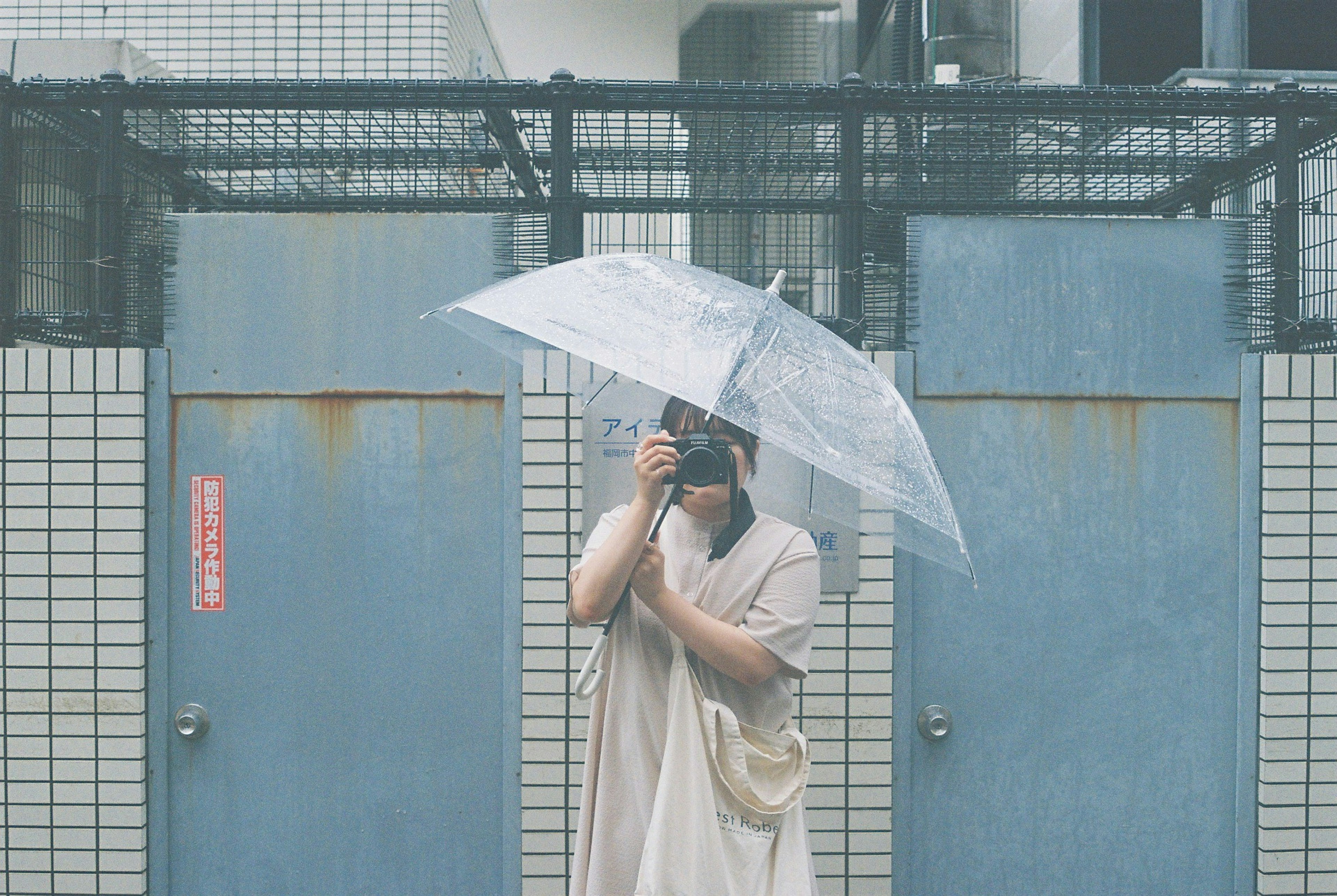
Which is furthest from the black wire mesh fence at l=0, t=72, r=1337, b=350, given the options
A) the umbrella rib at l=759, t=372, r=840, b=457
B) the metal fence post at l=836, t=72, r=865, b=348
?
the umbrella rib at l=759, t=372, r=840, b=457

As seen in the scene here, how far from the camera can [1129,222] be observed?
14.0 feet

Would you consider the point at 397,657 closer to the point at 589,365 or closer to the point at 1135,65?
the point at 589,365

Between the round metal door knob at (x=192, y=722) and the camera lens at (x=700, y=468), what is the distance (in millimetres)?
2746

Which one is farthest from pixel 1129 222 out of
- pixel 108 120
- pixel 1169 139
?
pixel 108 120

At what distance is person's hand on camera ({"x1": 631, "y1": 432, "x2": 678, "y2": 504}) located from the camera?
2391mm

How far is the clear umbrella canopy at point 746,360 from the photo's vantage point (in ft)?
Result: 7.77

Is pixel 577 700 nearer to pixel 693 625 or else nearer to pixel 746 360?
pixel 693 625

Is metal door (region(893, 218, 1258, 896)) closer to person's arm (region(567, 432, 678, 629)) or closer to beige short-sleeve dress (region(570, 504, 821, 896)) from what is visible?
beige short-sleeve dress (region(570, 504, 821, 896))

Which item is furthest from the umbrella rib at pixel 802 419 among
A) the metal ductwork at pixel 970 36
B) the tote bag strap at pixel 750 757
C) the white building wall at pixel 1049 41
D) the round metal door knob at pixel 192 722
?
the white building wall at pixel 1049 41

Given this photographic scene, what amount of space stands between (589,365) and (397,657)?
5.57 feet

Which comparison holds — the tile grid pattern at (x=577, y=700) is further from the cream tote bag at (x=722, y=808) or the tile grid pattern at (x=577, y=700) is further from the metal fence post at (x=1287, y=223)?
the metal fence post at (x=1287, y=223)

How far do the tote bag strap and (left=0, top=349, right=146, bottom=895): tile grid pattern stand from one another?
2.70 m

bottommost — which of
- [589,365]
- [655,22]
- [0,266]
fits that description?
[589,365]

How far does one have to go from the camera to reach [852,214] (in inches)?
168
